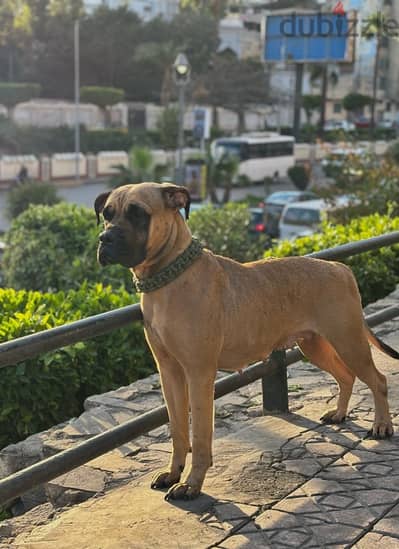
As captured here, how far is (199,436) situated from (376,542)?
77cm

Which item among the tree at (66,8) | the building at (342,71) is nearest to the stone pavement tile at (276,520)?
the tree at (66,8)

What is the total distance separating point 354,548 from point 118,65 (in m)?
63.2

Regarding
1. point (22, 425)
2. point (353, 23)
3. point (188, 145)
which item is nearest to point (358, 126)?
point (188, 145)

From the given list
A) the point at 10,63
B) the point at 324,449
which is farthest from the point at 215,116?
the point at 324,449

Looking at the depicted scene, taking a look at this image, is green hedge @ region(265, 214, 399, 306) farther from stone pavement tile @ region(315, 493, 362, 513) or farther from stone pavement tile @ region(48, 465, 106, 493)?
stone pavement tile @ region(315, 493, 362, 513)

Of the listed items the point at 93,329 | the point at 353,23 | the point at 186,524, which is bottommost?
the point at 186,524

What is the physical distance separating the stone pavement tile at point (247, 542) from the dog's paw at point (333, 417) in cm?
134

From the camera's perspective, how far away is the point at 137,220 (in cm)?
329

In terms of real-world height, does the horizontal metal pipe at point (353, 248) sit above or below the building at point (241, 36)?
below

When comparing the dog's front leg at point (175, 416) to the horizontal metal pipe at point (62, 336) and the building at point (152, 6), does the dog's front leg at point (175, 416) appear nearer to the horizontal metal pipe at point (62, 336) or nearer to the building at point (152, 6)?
the horizontal metal pipe at point (62, 336)

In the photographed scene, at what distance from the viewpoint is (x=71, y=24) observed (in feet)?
203

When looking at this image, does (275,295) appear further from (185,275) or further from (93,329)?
(93,329)

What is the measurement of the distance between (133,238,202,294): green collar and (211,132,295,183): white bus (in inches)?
1467

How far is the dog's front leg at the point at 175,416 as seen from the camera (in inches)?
146
